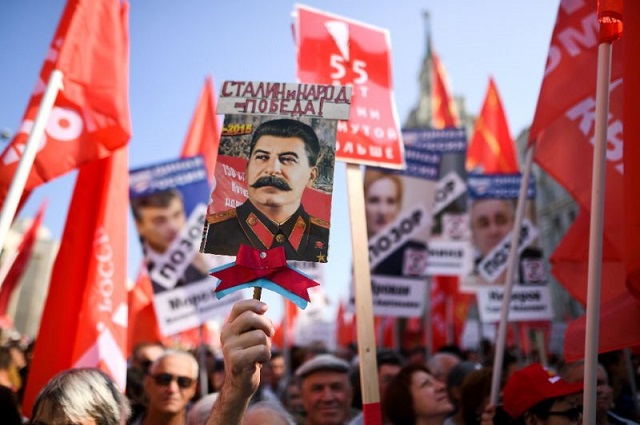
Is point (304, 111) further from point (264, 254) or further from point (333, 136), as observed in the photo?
point (264, 254)

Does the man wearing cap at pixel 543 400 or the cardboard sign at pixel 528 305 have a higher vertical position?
the cardboard sign at pixel 528 305

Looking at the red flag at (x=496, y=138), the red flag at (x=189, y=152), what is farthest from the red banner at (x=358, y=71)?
the red flag at (x=496, y=138)

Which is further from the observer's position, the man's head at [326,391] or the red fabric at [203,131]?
the red fabric at [203,131]

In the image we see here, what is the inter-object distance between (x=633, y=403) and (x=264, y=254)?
4.18m

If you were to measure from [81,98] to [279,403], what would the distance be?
2.64 meters

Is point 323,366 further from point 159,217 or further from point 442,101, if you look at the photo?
point 442,101

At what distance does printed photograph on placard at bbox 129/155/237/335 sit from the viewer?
643 centimetres

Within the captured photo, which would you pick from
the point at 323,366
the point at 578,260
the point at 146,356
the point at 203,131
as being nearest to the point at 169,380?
the point at 323,366

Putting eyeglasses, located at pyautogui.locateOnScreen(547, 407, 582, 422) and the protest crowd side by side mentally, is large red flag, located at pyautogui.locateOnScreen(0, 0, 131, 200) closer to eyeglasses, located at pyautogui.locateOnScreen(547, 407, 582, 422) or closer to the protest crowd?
the protest crowd

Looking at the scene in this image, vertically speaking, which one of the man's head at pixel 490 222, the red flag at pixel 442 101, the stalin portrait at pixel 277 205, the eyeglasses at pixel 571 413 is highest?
the red flag at pixel 442 101

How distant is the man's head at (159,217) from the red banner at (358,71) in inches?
154

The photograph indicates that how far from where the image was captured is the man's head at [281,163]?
199 centimetres

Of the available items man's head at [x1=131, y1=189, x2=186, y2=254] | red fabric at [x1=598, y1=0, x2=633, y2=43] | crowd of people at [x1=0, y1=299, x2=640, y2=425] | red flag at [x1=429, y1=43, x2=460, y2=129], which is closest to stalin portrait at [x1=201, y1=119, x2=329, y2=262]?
crowd of people at [x1=0, y1=299, x2=640, y2=425]

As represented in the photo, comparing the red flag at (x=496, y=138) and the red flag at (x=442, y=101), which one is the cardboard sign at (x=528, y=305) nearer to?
the red flag at (x=496, y=138)
